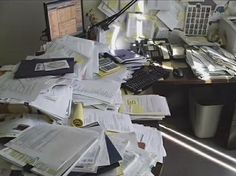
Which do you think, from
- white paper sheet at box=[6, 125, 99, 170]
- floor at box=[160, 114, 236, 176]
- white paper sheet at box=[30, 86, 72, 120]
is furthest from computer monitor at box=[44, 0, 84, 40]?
floor at box=[160, 114, 236, 176]

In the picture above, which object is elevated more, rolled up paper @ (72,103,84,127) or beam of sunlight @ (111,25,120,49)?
beam of sunlight @ (111,25,120,49)

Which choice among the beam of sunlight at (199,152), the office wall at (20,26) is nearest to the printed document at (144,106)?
the beam of sunlight at (199,152)

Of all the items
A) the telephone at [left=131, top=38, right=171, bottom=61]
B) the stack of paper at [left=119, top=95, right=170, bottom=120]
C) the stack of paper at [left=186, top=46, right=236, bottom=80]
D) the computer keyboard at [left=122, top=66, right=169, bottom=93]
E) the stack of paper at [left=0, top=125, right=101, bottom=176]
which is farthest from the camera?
the telephone at [left=131, top=38, right=171, bottom=61]

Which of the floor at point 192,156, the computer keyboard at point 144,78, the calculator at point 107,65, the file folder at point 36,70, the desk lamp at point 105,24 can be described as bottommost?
the floor at point 192,156

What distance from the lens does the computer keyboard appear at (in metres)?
1.81

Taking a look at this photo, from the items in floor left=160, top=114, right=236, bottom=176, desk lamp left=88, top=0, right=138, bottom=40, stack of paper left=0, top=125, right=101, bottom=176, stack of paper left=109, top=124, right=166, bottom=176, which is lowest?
floor left=160, top=114, right=236, bottom=176

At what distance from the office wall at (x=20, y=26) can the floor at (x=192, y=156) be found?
1.17 meters

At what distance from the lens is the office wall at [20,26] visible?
228 centimetres

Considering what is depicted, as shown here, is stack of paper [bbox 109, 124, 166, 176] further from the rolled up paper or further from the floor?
the floor

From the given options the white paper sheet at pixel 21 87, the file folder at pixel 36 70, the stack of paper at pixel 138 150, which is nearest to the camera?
the stack of paper at pixel 138 150

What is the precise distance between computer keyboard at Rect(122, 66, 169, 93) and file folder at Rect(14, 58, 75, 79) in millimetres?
418

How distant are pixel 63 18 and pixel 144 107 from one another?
33.7 inches

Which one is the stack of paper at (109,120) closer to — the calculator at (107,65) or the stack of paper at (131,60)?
the calculator at (107,65)

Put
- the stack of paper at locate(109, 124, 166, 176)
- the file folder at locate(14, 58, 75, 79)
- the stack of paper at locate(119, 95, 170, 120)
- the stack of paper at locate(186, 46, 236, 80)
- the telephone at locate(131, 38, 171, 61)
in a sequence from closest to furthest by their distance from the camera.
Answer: the stack of paper at locate(109, 124, 166, 176) → the file folder at locate(14, 58, 75, 79) → the stack of paper at locate(119, 95, 170, 120) → the stack of paper at locate(186, 46, 236, 80) → the telephone at locate(131, 38, 171, 61)
